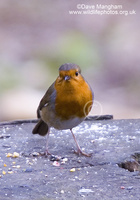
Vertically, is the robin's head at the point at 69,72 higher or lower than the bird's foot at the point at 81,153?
higher

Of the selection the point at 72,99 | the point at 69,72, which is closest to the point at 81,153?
the point at 72,99

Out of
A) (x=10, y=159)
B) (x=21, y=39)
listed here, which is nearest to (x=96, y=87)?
(x=21, y=39)

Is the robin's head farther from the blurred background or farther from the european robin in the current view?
the blurred background

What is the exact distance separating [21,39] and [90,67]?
1378mm

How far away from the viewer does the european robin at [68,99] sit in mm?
4055

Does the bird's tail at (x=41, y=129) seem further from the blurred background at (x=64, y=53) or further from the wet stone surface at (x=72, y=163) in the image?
the blurred background at (x=64, y=53)

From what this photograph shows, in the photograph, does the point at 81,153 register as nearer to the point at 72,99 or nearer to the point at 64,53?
the point at 72,99

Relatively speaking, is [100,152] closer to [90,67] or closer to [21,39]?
[90,67]

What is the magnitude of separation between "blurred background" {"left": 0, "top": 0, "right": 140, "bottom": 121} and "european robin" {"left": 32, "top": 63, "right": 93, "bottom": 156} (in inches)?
95.7

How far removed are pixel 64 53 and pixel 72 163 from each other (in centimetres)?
415

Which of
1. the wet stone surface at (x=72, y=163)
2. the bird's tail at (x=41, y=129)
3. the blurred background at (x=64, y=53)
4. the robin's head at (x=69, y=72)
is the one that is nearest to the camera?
A: the wet stone surface at (x=72, y=163)

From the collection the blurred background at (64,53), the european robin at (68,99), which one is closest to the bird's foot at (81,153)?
the european robin at (68,99)

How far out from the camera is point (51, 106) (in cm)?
425

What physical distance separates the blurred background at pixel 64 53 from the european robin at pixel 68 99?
95.7 inches
